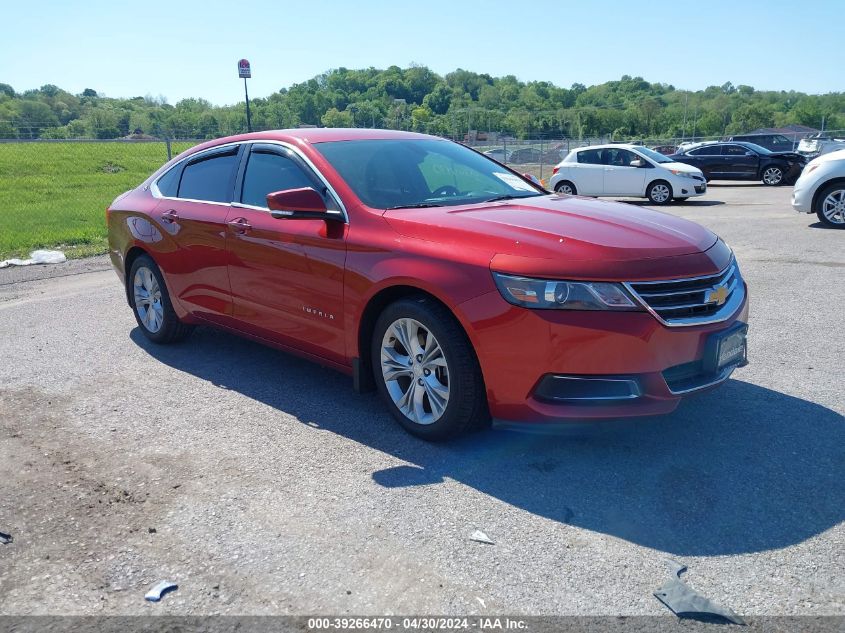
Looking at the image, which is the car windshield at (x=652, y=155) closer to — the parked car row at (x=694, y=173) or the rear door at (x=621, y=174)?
the parked car row at (x=694, y=173)

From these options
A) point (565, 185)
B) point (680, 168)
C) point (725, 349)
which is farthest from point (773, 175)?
point (725, 349)

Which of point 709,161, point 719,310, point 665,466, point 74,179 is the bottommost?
point 665,466

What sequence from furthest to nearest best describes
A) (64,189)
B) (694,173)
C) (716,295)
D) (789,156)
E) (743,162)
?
(743,162) → (789,156) → (64,189) → (694,173) → (716,295)

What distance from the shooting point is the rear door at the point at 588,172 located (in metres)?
19.1

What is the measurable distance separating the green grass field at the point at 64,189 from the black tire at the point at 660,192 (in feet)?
41.4

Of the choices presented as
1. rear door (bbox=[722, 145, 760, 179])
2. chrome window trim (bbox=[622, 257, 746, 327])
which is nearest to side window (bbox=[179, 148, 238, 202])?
chrome window trim (bbox=[622, 257, 746, 327])

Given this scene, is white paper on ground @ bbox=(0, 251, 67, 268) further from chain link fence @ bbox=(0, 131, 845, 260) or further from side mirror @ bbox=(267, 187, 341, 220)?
side mirror @ bbox=(267, 187, 341, 220)

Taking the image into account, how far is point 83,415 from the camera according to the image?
4.54 meters

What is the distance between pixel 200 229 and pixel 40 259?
6.66m

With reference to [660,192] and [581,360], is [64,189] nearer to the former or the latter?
[660,192]

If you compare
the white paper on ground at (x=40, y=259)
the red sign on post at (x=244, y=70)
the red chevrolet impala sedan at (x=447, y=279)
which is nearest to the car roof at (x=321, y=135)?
the red chevrolet impala sedan at (x=447, y=279)

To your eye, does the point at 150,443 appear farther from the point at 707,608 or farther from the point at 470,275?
the point at 707,608

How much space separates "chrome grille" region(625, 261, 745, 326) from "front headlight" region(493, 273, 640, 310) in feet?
0.24

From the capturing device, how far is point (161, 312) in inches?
232
